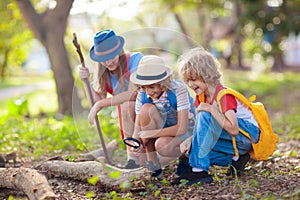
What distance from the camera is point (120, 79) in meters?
4.42

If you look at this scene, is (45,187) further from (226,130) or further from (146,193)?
(226,130)

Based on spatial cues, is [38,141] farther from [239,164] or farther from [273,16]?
[273,16]

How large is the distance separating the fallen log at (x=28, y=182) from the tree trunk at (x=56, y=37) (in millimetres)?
4825

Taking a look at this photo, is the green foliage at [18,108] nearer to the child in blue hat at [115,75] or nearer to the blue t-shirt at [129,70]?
the child in blue hat at [115,75]

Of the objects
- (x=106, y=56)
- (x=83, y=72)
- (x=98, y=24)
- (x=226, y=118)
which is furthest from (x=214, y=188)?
(x=98, y=24)

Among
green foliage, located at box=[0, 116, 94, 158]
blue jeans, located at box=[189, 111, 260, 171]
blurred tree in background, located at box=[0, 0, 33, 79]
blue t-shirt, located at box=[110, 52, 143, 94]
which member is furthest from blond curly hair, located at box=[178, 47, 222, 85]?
blurred tree in background, located at box=[0, 0, 33, 79]

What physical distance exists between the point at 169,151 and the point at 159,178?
0.24 m

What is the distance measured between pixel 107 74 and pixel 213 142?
1.17 metres

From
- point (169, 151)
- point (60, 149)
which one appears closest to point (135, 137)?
point (169, 151)

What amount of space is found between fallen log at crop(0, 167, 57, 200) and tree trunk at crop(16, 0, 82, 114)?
15.8ft

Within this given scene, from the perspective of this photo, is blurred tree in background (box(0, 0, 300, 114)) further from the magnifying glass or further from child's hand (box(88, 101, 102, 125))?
the magnifying glass

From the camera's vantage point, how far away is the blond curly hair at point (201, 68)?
3.75 metres

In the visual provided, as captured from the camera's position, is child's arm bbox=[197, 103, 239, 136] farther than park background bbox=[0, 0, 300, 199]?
No

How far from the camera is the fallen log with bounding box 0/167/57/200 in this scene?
336 centimetres
